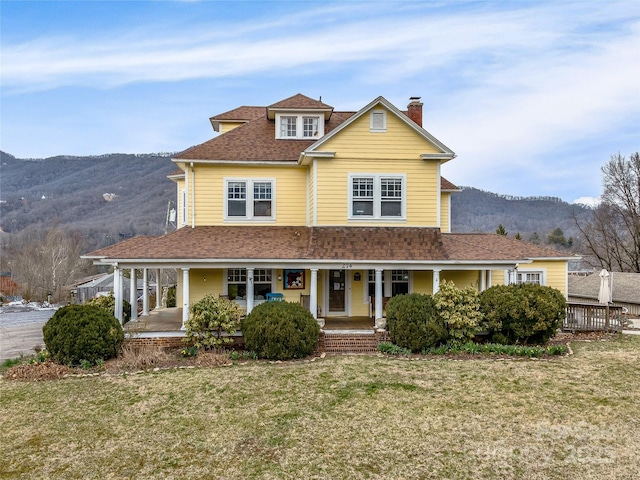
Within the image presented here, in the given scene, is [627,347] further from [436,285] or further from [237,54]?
[237,54]

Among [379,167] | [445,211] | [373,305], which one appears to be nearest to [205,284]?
[373,305]

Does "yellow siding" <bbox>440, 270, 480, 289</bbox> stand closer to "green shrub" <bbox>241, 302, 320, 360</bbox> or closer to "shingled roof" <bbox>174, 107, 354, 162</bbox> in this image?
"green shrub" <bbox>241, 302, 320, 360</bbox>

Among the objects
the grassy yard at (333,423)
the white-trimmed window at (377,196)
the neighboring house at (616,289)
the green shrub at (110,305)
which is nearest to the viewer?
the grassy yard at (333,423)

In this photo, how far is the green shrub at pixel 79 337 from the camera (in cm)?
1257

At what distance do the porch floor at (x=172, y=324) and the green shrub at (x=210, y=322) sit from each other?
106cm

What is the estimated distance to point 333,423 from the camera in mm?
8781

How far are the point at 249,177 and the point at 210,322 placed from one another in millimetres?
6389

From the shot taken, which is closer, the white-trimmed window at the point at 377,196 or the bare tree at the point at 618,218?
the white-trimmed window at the point at 377,196

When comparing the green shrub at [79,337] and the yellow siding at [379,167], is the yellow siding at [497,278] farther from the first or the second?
the green shrub at [79,337]

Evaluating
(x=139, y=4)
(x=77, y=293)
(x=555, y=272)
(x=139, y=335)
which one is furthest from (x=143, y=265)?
(x=77, y=293)

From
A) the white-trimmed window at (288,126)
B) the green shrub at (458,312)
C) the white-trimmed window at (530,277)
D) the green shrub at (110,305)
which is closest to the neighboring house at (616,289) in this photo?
the white-trimmed window at (530,277)

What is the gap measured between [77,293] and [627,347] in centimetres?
3547

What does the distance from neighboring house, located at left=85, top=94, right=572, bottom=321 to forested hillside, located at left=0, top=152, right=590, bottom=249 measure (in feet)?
203

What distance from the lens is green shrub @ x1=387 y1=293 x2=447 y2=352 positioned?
1395cm
